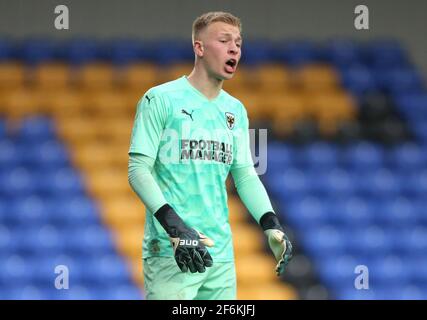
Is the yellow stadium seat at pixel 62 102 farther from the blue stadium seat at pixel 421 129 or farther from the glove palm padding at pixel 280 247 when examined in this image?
the glove palm padding at pixel 280 247

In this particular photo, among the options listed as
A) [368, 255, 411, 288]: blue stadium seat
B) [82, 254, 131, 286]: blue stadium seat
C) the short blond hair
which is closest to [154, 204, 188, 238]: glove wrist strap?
the short blond hair

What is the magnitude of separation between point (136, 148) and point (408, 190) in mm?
5500

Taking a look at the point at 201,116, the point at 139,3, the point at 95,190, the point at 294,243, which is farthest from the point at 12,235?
the point at 201,116

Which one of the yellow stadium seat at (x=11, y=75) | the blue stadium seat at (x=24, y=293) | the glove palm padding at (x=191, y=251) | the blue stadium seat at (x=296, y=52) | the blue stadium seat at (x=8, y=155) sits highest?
the blue stadium seat at (x=296, y=52)

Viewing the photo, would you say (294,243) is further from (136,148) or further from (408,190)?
(136,148)

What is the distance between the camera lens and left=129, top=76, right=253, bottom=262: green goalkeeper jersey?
3631 mm

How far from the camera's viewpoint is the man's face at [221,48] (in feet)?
12.2

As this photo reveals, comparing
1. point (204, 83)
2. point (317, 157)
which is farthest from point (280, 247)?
point (317, 157)

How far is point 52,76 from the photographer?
8680 millimetres

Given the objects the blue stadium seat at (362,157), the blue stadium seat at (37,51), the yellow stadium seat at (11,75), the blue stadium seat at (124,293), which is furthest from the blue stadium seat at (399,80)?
the blue stadium seat at (124,293)

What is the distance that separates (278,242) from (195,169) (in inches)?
16.5

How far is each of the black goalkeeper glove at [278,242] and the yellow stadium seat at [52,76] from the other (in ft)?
17.0

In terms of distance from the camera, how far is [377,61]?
9734mm

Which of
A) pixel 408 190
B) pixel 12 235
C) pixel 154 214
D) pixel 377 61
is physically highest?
pixel 377 61
